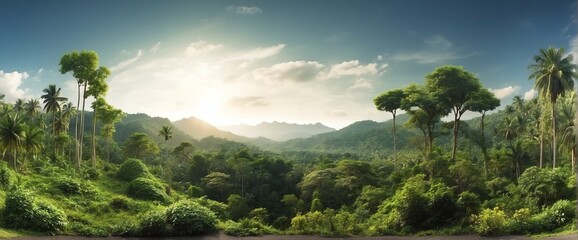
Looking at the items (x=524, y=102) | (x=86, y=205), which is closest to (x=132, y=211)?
(x=86, y=205)

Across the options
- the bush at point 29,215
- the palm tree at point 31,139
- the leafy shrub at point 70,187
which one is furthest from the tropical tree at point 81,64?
the bush at point 29,215

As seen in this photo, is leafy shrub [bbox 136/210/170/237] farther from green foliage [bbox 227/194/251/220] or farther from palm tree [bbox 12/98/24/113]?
palm tree [bbox 12/98/24/113]

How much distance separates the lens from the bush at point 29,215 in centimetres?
2080

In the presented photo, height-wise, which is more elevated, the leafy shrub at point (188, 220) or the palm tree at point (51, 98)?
the palm tree at point (51, 98)

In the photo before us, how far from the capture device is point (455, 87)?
131 feet

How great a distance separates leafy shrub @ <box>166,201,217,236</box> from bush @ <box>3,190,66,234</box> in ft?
17.9

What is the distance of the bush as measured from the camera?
2080 centimetres

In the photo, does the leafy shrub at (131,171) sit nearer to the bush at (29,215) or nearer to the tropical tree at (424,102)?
the bush at (29,215)

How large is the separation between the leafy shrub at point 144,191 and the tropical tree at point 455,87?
26481 mm

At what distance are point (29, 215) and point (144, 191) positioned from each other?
16.5 meters

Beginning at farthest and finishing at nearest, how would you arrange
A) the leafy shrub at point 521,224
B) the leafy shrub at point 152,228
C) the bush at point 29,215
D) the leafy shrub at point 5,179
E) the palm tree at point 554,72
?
the palm tree at point 554,72 < the leafy shrub at point 5,179 < the leafy shrub at point 152,228 < the bush at point 29,215 < the leafy shrub at point 521,224

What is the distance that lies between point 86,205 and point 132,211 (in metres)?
2.97

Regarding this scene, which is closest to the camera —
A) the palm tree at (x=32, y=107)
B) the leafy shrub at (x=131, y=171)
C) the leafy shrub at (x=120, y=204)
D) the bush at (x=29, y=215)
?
the bush at (x=29, y=215)

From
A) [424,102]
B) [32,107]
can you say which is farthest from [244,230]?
[32,107]
